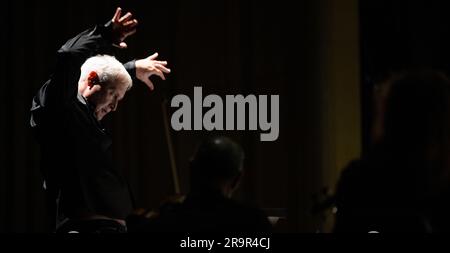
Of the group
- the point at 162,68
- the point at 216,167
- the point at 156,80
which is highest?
the point at 162,68

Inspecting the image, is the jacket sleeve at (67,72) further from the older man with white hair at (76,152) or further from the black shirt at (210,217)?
the black shirt at (210,217)

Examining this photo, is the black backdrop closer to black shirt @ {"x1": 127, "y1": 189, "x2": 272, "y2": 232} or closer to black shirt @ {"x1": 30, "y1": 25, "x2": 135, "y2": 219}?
black shirt @ {"x1": 30, "y1": 25, "x2": 135, "y2": 219}

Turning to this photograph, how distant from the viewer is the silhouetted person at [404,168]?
1.43 meters

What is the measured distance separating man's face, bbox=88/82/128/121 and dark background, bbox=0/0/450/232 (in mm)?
1994

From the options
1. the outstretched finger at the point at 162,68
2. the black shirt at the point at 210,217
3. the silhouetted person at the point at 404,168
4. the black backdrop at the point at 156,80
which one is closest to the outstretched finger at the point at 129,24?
the outstretched finger at the point at 162,68

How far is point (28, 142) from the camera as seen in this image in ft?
14.6

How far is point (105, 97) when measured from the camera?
2.38 m

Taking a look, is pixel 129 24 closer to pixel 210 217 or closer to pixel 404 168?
pixel 210 217

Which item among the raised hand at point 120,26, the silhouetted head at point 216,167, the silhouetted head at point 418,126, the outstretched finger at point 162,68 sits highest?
the raised hand at point 120,26

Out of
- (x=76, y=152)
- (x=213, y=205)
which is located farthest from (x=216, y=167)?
(x=76, y=152)

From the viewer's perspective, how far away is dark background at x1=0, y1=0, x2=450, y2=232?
441cm

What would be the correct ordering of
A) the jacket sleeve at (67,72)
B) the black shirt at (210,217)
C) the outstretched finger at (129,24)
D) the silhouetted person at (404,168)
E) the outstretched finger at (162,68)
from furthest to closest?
the outstretched finger at (162,68)
the outstretched finger at (129,24)
the jacket sleeve at (67,72)
the black shirt at (210,217)
the silhouetted person at (404,168)

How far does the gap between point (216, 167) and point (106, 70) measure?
812mm
